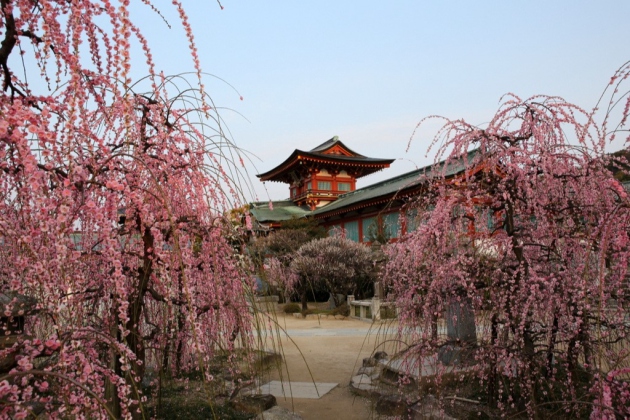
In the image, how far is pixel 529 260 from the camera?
11.0 ft

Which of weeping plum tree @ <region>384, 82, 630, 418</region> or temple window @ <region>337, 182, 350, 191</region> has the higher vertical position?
temple window @ <region>337, 182, 350, 191</region>

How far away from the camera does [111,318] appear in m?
2.50

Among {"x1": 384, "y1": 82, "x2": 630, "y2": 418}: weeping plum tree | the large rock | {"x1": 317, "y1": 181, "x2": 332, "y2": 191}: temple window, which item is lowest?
the large rock

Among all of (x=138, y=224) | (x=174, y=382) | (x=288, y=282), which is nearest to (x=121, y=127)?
(x=138, y=224)

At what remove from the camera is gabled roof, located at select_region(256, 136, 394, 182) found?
22.2 metres

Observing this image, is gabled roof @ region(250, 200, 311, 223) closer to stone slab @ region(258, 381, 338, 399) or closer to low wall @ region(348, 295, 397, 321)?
low wall @ region(348, 295, 397, 321)

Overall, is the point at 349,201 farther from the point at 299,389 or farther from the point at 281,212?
the point at 299,389

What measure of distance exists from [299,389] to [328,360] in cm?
169

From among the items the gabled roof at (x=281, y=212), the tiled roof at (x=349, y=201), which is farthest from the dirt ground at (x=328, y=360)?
the gabled roof at (x=281, y=212)

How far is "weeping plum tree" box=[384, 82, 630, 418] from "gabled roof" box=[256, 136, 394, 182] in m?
17.1

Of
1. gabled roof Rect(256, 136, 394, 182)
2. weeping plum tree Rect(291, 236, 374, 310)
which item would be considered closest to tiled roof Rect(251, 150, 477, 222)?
gabled roof Rect(256, 136, 394, 182)

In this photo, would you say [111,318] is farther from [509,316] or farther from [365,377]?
[365,377]

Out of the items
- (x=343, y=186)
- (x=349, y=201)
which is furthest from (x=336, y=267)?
(x=343, y=186)

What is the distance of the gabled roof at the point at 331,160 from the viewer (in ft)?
72.7
